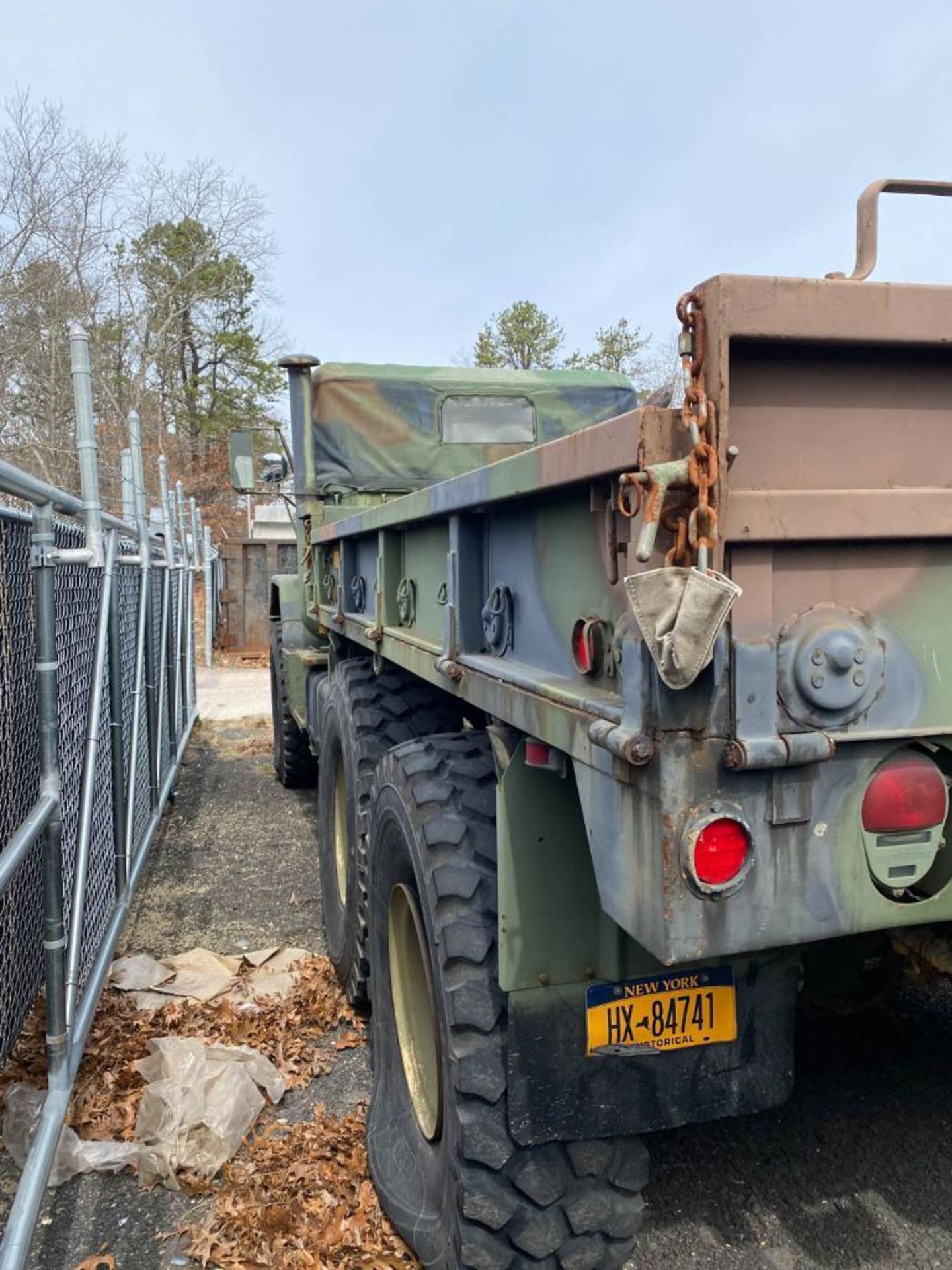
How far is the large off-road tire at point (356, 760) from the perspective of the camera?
3.45 meters

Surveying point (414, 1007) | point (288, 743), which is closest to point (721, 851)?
point (414, 1007)

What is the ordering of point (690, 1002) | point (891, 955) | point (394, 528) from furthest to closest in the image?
1. point (394, 528)
2. point (891, 955)
3. point (690, 1002)

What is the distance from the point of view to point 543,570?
2035mm

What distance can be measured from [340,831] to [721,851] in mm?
2915

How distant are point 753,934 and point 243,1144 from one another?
6.61 ft

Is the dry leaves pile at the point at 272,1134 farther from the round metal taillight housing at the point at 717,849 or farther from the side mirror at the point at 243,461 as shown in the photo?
the side mirror at the point at 243,461

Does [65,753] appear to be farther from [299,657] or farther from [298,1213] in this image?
[299,657]

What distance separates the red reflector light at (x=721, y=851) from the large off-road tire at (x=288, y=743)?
546cm

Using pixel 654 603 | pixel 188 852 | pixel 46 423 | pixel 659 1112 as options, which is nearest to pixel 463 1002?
pixel 659 1112

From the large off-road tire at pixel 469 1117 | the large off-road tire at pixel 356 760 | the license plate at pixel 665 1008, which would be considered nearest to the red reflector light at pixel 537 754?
the large off-road tire at pixel 469 1117

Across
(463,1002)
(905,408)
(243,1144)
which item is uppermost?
(905,408)

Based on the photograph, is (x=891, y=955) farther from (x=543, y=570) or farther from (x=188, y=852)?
(x=188, y=852)

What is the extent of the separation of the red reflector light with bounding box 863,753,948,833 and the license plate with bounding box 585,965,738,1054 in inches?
20.6

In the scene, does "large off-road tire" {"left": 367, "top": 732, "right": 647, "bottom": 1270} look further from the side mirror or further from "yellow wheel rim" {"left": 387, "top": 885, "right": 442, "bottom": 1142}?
the side mirror
